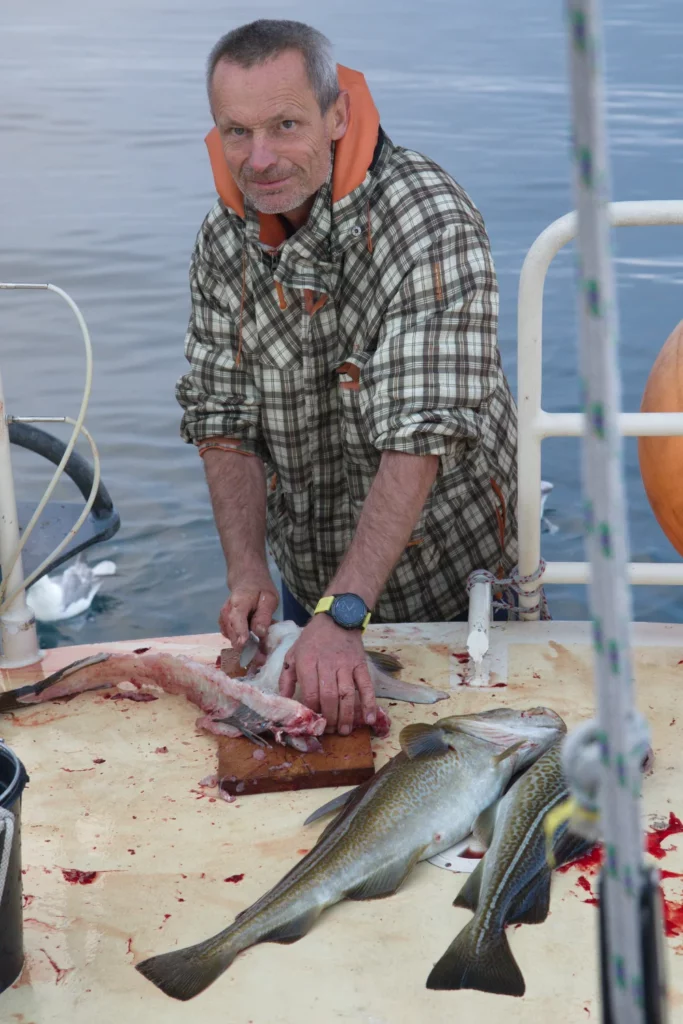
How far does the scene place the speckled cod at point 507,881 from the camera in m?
2.08

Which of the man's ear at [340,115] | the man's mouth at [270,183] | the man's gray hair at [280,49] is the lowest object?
the man's mouth at [270,183]

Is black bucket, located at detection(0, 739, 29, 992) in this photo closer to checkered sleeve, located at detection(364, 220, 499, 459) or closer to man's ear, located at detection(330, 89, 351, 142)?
checkered sleeve, located at detection(364, 220, 499, 459)

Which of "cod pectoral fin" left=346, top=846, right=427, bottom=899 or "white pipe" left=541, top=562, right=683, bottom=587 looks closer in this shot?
"cod pectoral fin" left=346, top=846, right=427, bottom=899

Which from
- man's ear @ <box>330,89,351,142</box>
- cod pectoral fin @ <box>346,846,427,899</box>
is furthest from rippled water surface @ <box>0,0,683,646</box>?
cod pectoral fin @ <box>346,846,427,899</box>

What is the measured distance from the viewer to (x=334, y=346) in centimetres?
335

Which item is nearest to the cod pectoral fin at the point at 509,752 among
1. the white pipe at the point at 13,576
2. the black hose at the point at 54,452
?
the white pipe at the point at 13,576

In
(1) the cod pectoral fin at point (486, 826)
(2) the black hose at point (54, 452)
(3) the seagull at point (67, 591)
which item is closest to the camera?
(1) the cod pectoral fin at point (486, 826)

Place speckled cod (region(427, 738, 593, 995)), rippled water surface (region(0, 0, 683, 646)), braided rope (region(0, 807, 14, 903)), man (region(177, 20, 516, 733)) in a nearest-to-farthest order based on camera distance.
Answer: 1. braided rope (region(0, 807, 14, 903))
2. speckled cod (region(427, 738, 593, 995))
3. man (region(177, 20, 516, 733))
4. rippled water surface (region(0, 0, 683, 646))

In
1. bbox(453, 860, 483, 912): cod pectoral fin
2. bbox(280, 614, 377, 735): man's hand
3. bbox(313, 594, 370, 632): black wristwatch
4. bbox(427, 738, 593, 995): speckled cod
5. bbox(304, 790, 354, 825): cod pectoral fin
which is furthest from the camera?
bbox(313, 594, 370, 632): black wristwatch

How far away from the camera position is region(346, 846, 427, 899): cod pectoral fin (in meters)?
2.30

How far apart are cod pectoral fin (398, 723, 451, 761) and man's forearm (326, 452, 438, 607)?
1.82 feet

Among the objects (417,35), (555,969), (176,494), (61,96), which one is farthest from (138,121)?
(555,969)

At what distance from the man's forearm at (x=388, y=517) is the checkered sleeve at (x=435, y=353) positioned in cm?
5

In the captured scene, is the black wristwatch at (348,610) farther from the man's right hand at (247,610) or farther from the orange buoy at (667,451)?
the orange buoy at (667,451)
